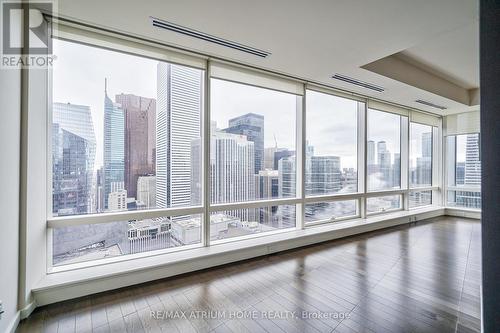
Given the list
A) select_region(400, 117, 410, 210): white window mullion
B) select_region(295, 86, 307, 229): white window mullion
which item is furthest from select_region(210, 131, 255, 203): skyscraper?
select_region(400, 117, 410, 210): white window mullion

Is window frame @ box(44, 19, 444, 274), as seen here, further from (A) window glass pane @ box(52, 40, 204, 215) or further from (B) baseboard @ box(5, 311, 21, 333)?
(B) baseboard @ box(5, 311, 21, 333)

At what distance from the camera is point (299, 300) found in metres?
2.43

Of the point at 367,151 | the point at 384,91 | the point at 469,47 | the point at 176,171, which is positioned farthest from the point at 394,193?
the point at 176,171

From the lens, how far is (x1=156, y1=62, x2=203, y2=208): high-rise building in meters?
3.20

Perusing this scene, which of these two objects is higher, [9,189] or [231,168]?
[231,168]

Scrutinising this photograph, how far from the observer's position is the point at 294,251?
12.7ft

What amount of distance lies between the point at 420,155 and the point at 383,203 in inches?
89.5

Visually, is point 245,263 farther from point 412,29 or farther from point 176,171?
point 412,29

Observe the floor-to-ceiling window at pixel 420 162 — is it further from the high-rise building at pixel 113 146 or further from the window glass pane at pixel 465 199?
the high-rise building at pixel 113 146

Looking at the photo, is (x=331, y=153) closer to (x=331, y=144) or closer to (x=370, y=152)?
(x=331, y=144)

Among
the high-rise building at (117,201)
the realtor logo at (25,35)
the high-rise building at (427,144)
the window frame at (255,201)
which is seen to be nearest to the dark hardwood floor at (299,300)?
the window frame at (255,201)

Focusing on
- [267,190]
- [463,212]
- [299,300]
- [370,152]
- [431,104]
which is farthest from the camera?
[463,212]

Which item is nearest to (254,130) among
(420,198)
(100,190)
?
(100,190)

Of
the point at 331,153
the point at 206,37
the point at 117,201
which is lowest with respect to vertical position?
the point at 117,201
